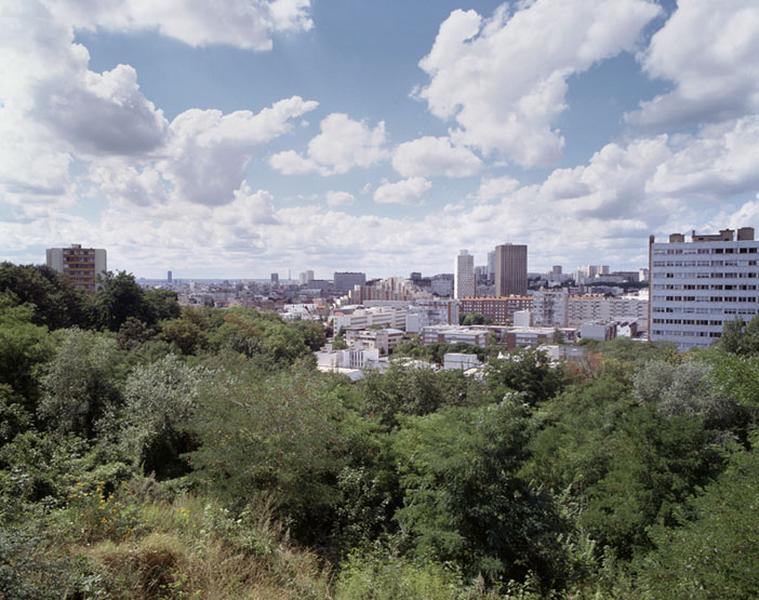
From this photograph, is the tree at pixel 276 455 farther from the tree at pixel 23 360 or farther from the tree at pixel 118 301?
the tree at pixel 118 301

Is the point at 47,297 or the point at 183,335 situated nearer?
the point at 47,297

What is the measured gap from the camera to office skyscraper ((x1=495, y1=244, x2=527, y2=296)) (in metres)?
142

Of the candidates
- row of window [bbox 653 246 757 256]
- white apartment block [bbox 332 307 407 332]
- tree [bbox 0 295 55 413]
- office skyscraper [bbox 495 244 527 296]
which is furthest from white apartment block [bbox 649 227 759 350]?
office skyscraper [bbox 495 244 527 296]

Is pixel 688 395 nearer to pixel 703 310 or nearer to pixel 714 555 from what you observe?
pixel 714 555

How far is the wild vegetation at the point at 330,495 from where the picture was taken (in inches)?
199

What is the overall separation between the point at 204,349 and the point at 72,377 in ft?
63.5

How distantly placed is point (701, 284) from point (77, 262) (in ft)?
245

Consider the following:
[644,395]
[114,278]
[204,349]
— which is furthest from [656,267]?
[114,278]

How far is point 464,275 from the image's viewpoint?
164 meters

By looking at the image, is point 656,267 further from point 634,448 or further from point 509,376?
point 634,448

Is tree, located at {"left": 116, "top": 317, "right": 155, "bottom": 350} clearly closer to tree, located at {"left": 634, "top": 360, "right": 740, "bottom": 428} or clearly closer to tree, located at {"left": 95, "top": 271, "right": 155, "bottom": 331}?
tree, located at {"left": 95, "top": 271, "right": 155, "bottom": 331}

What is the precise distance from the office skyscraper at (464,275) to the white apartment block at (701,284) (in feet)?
359

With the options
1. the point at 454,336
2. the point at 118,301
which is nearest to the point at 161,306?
the point at 118,301

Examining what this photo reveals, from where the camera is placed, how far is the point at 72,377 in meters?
10.7
